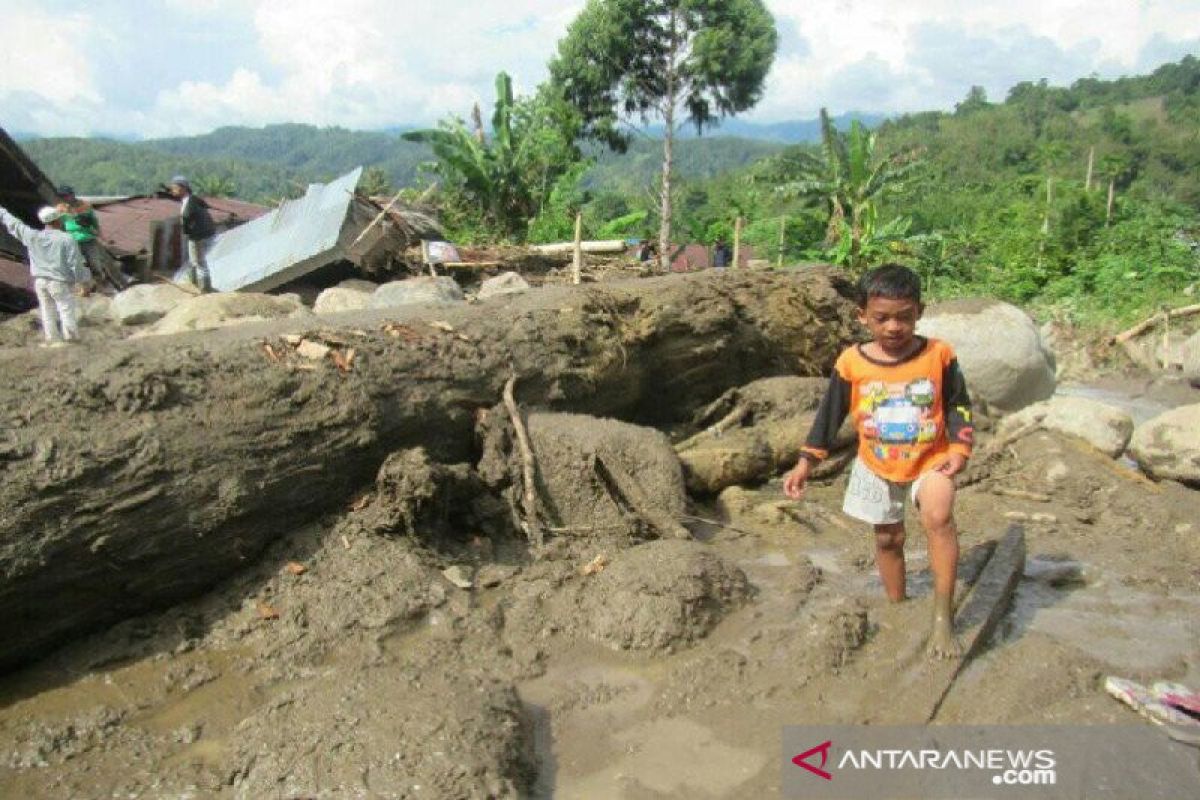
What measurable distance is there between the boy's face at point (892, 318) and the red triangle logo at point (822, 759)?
1706mm

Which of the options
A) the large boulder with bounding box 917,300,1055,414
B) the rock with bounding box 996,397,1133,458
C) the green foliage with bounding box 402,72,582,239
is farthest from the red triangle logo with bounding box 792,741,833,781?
the green foliage with bounding box 402,72,582,239

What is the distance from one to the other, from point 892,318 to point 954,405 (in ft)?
1.67

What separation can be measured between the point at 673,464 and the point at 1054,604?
92.5 inches

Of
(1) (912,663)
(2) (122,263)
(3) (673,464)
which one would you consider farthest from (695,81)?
(1) (912,663)

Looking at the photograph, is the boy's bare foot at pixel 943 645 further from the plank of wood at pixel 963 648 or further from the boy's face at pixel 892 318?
the boy's face at pixel 892 318

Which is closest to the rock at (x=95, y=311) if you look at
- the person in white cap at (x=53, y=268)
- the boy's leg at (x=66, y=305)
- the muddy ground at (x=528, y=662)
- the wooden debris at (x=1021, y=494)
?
the person in white cap at (x=53, y=268)

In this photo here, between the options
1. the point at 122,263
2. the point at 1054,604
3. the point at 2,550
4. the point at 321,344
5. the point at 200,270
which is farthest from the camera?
the point at 122,263

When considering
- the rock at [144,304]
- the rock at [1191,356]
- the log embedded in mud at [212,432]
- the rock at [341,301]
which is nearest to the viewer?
the log embedded in mud at [212,432]

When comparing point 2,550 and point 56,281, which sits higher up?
point 56,281

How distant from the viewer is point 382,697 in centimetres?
342

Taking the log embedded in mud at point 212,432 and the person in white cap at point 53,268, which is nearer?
the log embedded in mud at point 212,432

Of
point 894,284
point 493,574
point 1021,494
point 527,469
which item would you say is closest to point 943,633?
point 894,284

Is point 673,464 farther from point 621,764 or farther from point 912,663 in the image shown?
point 621,764

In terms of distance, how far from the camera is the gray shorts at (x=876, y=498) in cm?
420
